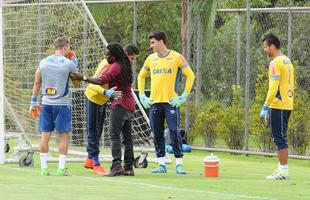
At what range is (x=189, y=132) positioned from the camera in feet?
77.4

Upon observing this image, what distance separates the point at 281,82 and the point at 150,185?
2941mm

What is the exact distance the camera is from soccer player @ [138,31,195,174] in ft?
55.6

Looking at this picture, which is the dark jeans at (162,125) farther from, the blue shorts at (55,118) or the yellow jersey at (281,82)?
the blue shorts at (55,118)

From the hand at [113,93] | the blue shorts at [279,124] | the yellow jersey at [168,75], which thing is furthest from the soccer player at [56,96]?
the blue shorts at [279,124]

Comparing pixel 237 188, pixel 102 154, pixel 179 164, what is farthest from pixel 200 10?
pixel 237 188

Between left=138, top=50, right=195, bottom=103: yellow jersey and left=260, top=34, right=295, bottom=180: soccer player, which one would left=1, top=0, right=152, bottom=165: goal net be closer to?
left=138, top=50, right=195, bottom=103: yellow jersey

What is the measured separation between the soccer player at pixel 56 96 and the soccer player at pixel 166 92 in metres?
1.61

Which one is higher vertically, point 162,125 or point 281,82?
point 281,82

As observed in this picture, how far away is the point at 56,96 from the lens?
15.8m

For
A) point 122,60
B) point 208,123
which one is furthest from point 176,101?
point 208,123

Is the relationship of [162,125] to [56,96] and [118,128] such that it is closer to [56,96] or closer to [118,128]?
[118,128]

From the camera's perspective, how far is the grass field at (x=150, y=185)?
1288 centimetres

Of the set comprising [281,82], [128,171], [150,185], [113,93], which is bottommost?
[150,185]

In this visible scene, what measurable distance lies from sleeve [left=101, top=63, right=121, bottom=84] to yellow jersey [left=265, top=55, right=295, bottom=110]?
7.33ft
